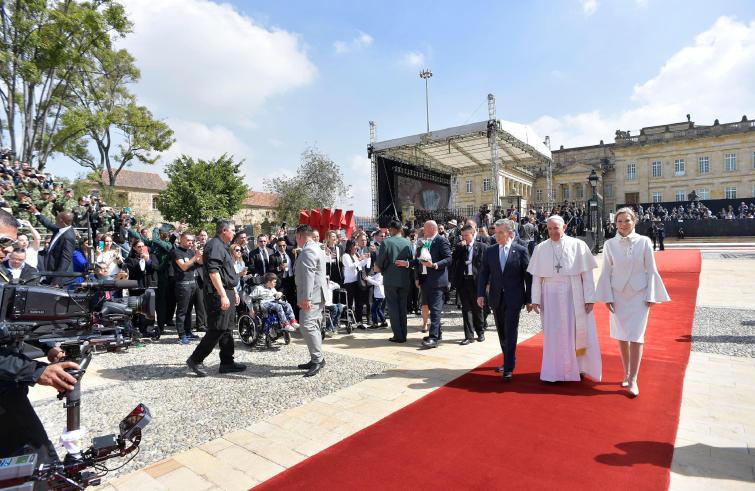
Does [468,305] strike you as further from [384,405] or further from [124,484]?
[124,484]

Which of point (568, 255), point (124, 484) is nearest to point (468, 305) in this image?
point (568, 255)

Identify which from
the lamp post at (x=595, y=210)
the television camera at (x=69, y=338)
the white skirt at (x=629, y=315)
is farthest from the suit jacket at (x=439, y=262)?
the lamp post at (x=595, y=210)

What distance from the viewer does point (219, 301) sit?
16.1ft

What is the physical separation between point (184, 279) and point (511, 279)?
5.08 meters

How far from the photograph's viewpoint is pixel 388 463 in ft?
9.59

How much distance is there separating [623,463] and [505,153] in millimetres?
20370

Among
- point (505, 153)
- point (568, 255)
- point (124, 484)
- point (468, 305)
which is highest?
point (505, 153)

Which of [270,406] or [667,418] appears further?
[270,406]

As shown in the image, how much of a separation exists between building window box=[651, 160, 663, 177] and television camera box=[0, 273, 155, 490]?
5666 centimetres

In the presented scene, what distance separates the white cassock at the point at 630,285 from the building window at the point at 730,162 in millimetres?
53560

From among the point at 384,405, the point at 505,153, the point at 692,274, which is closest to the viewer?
the point at 384,405

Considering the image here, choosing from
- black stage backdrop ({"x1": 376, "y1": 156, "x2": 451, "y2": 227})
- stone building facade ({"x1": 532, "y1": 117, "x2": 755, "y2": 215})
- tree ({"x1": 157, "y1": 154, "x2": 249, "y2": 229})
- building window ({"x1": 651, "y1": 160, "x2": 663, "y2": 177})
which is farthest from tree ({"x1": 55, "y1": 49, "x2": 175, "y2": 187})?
building window ({"x1": 651, "y1": 160, "x2": 663, "y2": 177})

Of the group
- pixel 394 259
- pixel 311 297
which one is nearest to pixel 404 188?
pixel 394 259

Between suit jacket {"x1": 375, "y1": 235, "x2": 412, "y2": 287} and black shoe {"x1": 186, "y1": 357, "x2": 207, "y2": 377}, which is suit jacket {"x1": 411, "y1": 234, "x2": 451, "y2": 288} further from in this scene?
black shoe {"x1": 186, "y1": 357, "x2": 207, "y2": 377}
